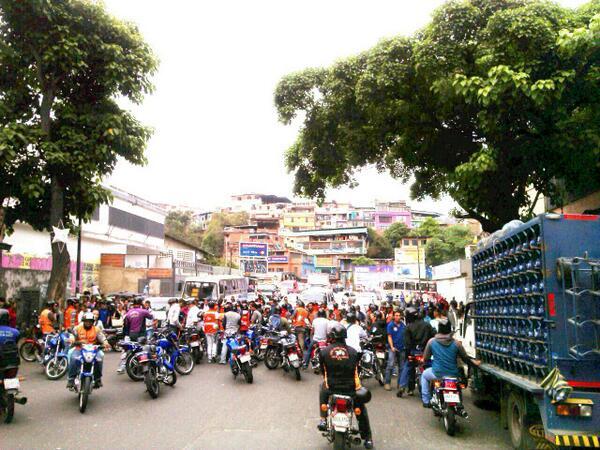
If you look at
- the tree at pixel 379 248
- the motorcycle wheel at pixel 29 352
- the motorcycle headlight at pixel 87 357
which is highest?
the tree at pixel 379 248

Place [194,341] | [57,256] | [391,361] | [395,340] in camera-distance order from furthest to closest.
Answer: [57,256], [194,341], [391,361], [395,340]

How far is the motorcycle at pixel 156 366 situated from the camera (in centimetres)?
1045

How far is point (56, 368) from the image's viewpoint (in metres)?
12.6

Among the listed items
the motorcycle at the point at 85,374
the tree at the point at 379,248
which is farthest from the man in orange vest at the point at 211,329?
the tree at the point at 379,248

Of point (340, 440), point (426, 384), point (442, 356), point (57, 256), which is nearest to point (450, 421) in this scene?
point (426, 384)

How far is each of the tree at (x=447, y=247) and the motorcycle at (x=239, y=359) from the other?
59324mm

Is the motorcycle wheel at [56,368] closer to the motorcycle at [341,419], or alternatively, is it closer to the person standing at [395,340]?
the person standing at [395,340]

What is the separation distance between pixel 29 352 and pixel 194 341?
4576 mm

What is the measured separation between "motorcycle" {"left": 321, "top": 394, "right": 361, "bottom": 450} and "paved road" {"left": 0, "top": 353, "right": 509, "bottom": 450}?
82 centimetres

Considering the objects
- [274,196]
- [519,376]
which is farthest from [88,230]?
[274,196]

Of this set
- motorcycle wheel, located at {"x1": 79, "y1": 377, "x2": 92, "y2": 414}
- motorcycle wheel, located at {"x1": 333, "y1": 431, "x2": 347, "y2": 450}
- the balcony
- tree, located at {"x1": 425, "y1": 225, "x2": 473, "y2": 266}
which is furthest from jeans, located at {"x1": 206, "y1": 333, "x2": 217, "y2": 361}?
the balcony

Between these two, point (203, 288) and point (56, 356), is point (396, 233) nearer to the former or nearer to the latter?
point (203, 288)

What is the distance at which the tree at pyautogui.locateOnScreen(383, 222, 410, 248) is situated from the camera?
9886cm

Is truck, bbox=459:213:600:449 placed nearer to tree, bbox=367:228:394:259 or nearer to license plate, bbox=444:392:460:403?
license plate, bbox=444:392:460:403
